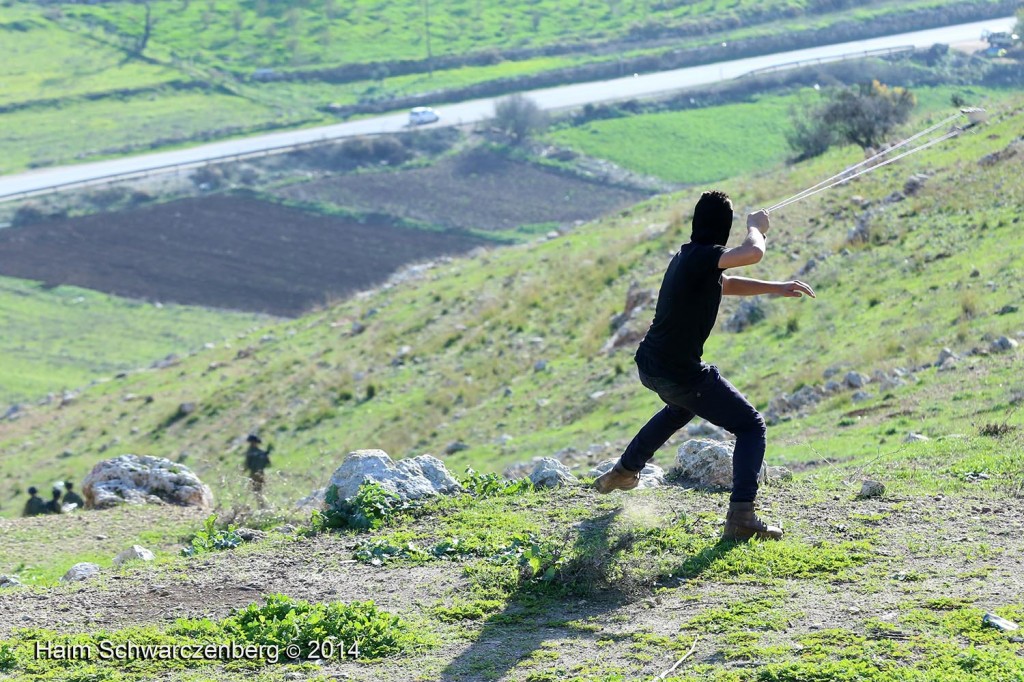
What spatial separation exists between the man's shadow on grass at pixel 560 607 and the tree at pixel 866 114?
30.9 m

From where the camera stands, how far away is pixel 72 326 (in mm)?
50688

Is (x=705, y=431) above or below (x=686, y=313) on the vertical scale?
below

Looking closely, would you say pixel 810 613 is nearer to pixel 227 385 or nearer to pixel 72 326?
pixel 227 385

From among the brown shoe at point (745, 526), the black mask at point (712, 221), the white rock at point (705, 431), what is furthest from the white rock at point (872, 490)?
the white rock at point (705, 431)

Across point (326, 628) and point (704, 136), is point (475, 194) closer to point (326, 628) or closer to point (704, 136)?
point (704, 136)

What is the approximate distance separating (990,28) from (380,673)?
313 feet

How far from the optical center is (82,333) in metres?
49.7

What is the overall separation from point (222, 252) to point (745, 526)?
54885mm

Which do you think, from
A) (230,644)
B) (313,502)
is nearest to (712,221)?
(230,644)

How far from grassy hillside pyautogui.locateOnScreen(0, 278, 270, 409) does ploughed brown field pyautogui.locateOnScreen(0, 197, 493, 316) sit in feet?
4.82

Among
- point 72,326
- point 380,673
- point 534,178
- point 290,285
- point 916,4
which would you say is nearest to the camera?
point 380,673

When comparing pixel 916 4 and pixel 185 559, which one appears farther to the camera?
pixel 916 4

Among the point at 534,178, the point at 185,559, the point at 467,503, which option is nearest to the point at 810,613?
the point at 467,503

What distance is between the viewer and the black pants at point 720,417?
820cm
